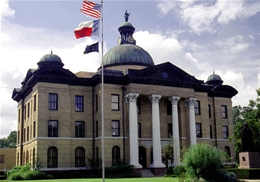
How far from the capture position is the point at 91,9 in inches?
1032

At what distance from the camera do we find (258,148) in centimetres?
3453

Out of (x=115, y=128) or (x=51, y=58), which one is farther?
(x=51, y=58)

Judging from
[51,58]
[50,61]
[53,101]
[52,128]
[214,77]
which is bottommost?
[52,128]

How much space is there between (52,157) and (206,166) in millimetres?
22267

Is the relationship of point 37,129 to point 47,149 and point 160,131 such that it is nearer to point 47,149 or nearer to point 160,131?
point 47,149

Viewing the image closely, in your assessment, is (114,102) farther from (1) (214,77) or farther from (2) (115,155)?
(1) (214,77)

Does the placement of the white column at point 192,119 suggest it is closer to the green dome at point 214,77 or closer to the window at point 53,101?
the green dome at point 214,77

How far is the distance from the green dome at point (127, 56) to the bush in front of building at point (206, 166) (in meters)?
28.0

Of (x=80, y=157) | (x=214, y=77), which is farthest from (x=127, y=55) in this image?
(x=80, y=157)

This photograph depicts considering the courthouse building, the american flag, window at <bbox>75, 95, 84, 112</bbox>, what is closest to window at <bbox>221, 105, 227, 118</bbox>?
the courthouse building

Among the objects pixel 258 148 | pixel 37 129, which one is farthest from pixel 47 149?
pixel 258 148

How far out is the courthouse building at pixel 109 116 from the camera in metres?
44.5

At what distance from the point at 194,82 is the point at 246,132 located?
18.0m

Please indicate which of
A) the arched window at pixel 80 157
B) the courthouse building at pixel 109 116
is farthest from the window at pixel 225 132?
the arched window at pixel 80 157
